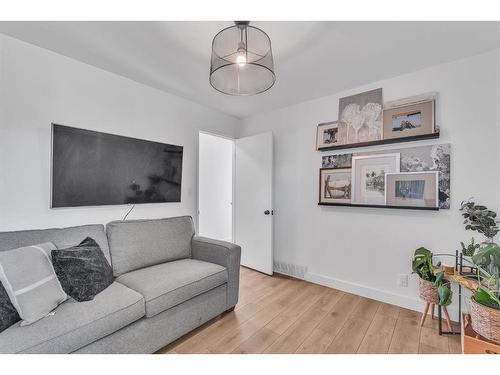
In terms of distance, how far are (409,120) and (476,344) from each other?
1843 millimetres

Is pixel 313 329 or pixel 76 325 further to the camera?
pixel 313 329

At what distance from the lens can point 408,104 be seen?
7.36ft

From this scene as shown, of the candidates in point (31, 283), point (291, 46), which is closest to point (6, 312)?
point (31, 283)

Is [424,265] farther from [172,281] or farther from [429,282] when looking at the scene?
[172,281]

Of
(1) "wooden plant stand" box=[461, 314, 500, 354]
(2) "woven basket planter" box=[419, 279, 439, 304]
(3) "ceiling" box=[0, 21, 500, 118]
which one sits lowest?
(1) "wooden plant stand" box=[461, 314, 500, 354]

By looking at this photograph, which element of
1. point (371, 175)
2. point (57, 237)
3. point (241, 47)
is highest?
point (241, 47)

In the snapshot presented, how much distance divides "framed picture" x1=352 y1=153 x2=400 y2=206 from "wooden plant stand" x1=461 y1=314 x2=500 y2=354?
3.91 feet

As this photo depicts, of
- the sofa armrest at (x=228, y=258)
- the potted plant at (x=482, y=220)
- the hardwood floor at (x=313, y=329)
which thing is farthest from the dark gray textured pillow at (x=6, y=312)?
the potted plant at (x=482, y=220)

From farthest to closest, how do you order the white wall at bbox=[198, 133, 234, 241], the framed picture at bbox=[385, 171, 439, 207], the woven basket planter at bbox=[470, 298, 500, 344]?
the white wall at bbox=[198, 133, 234, 241], the framed picture at bbox=[385, 171, 439, 207], the woven basket planter at bbox=[470, 298, 500, 344]

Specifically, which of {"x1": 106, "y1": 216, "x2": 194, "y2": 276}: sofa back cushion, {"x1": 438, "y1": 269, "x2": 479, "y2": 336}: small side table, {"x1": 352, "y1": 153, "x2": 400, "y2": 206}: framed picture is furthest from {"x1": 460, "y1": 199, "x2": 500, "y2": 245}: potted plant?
{"x1": 106, "y1": 216, "x2": 194, "y2": 276}: sofa back cushion

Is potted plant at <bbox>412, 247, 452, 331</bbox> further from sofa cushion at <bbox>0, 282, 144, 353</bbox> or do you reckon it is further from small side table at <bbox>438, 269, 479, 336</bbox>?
sofa cushion at <bbox>0, 282, 144, 353</bbox>

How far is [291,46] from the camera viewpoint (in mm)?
1839

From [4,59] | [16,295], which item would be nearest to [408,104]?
[16,295]

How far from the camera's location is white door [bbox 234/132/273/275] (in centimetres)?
315
